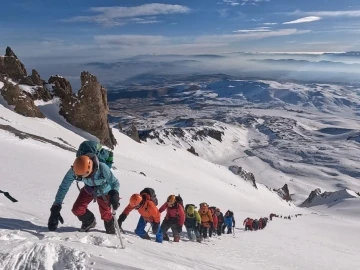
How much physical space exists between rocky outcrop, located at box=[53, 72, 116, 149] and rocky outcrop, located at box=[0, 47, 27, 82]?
12.9ft

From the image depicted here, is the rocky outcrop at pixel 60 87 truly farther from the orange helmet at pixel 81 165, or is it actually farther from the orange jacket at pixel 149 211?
the orange helmet at pixel 81 165

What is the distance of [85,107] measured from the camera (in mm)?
43969

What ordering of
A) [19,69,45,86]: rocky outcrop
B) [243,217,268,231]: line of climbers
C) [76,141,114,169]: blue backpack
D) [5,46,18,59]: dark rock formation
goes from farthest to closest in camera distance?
[5,46,18,59]: dark rock formation
[19,69,45,86]: rocky outcrop
[243,217,268,231]: line of climbers
[76,141,114,169]: blue backpack

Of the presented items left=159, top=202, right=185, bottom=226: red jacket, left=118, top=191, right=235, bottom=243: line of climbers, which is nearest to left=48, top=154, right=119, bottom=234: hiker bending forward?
left=118, top=191, right=235, bottom=243: line of climbers

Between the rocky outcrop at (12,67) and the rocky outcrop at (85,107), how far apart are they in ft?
12.9

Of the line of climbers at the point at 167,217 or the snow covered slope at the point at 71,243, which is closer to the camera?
the snow covered slope at the point at 71,243

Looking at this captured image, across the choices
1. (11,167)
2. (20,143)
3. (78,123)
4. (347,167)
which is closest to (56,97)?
(78,123)

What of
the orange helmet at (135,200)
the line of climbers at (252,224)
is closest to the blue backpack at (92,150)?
the orange helmet at (135,200)

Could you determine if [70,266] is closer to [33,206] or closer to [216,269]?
[216,269]

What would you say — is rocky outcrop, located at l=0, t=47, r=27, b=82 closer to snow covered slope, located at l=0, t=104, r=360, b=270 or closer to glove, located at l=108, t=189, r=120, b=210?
snow covered slope, located at l=0, t=104, r=360, b=270

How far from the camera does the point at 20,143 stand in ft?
76.6

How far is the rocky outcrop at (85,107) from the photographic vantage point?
43.3 metres

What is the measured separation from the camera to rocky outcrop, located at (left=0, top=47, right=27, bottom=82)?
4438 cm

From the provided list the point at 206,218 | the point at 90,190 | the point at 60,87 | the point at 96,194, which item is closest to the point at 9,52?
the point at 60,87
